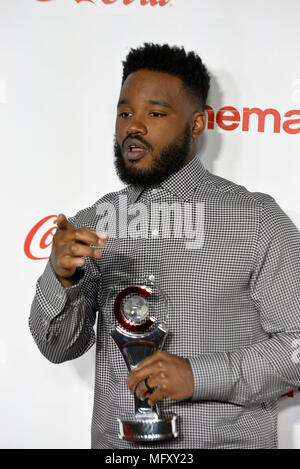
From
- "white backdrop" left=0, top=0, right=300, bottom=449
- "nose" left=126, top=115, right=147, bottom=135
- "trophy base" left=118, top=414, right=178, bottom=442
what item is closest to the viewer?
"trophy base" left=118, top=414, right=178, bottom=442

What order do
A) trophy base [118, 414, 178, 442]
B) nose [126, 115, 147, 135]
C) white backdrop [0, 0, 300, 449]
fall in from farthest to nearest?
white backdrop [0, 0, 300, 449] < nose [126, 115, 147, 135] < trophy base [118, 414, 178, 442]

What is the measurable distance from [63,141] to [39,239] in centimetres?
26

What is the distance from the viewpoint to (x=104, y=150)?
1555 millimetres

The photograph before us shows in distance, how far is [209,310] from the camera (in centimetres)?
119

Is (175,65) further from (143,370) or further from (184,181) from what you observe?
(143,370)

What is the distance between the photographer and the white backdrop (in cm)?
150

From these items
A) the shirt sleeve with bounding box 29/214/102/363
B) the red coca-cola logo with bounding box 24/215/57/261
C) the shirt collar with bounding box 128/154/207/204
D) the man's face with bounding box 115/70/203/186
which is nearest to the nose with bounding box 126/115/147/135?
the man's face with bounding box 115/70/203/186

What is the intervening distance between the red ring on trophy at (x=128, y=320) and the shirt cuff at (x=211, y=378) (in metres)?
0.10

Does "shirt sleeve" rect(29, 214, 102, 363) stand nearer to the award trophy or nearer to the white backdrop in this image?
the award trophy

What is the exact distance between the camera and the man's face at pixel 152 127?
1.26m

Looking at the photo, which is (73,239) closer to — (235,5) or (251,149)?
(251,149)

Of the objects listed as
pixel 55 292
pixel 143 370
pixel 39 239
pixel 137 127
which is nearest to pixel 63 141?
pixel 39 239

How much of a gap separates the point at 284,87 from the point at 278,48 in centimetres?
10
